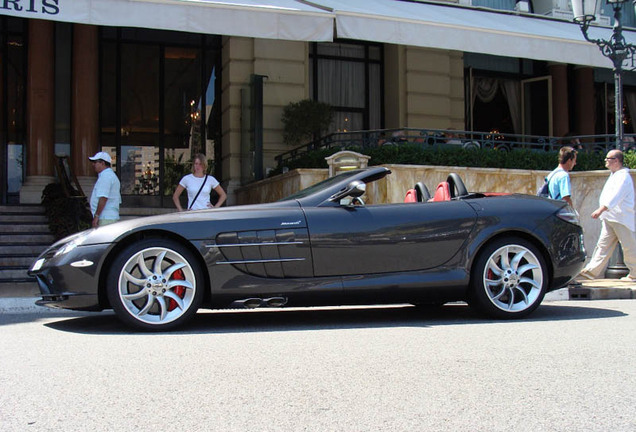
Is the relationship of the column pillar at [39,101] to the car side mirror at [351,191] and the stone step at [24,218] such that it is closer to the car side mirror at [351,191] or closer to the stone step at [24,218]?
the stone step at [24,218]

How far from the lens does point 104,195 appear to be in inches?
325

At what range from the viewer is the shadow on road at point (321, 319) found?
5.99m

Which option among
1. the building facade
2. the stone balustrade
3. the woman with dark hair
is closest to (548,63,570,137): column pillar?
the building facade

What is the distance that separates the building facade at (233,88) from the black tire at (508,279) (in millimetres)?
6019

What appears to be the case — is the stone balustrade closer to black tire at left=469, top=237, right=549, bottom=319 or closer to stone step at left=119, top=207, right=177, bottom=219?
stone step at left=119, top=207, right=177, bottom=219

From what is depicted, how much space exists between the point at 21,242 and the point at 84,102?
436cm

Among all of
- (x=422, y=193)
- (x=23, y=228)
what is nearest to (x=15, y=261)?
(x=23, y=228)

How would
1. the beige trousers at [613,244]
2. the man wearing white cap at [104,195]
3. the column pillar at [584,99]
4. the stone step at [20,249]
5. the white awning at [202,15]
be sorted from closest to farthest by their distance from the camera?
the man wearing white cap at [104,195]
the beige trousers at [613,244]
the white awning at [202,15]
the stone step at [20,249]
the column pillar at [584,99]

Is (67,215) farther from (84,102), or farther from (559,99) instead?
(559,99)

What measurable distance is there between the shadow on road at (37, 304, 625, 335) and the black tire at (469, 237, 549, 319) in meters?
0.14

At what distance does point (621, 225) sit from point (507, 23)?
5817mm

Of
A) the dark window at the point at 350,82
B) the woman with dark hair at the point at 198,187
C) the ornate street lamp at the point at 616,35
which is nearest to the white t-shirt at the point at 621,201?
the ornate street lamp at the point at 616,35

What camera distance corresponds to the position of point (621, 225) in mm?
9164

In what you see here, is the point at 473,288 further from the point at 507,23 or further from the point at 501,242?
the point at 507,23
